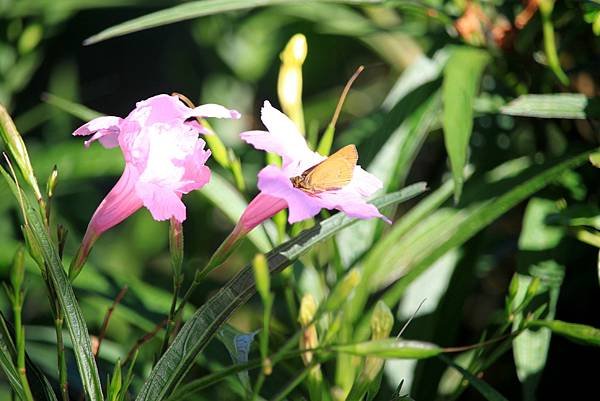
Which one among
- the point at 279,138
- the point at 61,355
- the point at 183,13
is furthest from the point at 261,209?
the point at 183,13

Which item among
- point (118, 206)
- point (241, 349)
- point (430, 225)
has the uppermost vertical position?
point (118, 206)

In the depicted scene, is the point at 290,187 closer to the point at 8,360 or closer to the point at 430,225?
the point at 8,360

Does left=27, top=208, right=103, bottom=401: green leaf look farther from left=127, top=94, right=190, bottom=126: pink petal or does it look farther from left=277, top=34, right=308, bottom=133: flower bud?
left=277, top=34, right=308, bottom=133: flower bud

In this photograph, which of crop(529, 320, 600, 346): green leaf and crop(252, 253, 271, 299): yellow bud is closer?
crop(252, 253, 271, 299): yellow bud

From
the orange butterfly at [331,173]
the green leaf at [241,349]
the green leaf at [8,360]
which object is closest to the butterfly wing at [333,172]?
the orange butterfly at [331,173]

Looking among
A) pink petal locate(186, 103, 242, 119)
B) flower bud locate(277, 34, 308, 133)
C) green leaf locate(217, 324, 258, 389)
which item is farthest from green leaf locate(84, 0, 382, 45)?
green leaf locate(217, 324, 258, 389)

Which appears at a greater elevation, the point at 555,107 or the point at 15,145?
the point at 15,145
